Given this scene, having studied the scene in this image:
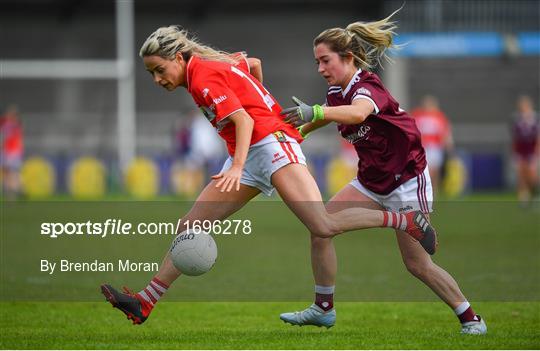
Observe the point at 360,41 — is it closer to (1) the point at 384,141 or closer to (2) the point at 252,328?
(1) the point at 384,141

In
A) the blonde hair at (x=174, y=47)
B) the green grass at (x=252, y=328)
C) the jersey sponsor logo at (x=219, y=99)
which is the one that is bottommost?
the green grass at (x=252, y=328)

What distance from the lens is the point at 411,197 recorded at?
22.3ft

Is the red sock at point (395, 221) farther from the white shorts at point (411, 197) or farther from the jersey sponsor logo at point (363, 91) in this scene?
the jersey sponsor logo at point (363, 91)

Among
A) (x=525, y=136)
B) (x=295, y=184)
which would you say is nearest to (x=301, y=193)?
(x=295, y=184)

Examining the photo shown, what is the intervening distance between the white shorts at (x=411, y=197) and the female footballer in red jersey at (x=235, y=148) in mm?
174

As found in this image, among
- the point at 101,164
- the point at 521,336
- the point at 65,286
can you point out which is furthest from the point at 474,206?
the point at 521,336

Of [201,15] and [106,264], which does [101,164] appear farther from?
[106,264]

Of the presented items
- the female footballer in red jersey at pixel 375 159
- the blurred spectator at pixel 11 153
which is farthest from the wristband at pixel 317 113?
the blurred spectator at pixel 11 153

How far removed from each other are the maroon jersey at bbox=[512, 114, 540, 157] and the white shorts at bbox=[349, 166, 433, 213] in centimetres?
1410

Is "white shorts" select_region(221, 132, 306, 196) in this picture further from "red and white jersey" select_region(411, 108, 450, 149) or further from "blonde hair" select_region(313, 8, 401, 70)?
"red and white jersey" select_region(411, 108, 450, 149)

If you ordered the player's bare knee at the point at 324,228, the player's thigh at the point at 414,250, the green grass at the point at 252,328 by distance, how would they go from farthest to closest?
the player's thigh at the point at 414,250
the player's bare knee at the point at 324,228
the green grass at the point at 252,328

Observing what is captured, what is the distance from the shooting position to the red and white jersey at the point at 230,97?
250 inches

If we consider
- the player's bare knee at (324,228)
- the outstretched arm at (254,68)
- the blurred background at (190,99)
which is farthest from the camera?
the blurred background at (190,99)

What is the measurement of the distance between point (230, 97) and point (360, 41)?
1.07 meters
